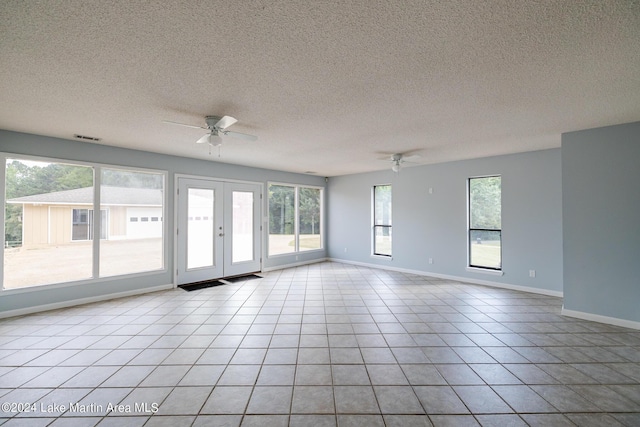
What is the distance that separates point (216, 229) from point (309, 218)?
2.84 meters

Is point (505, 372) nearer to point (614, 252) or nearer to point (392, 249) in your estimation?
point (614, 252)

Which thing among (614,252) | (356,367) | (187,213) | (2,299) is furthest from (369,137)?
(2,299)

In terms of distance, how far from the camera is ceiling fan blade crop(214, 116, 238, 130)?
2.80m

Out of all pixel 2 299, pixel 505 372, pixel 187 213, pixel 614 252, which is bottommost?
pixel 505 372

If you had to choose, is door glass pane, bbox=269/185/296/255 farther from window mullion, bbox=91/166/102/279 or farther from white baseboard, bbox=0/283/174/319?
window mullion, bbox=91/166/102/279

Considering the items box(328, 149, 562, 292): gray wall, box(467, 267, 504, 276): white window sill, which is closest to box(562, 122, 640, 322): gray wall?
box(328, 149, 562, 292): gray wall

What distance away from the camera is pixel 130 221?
15.8 ft

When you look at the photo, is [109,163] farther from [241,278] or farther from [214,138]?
[241,278]

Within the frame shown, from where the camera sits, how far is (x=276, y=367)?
2.49 m

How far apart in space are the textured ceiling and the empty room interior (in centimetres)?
2

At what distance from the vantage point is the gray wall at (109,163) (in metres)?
3.77

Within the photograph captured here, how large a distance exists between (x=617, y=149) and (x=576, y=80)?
1.98 metres

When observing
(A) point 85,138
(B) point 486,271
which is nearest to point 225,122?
(A) point 85,138

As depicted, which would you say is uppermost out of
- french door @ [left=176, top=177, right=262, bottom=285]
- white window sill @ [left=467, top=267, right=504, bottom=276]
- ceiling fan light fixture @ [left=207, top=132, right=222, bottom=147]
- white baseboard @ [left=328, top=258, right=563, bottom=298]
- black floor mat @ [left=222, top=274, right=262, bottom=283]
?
ceiling fan light fixture @ [left=207, top=132, right=222, bottom=147]
